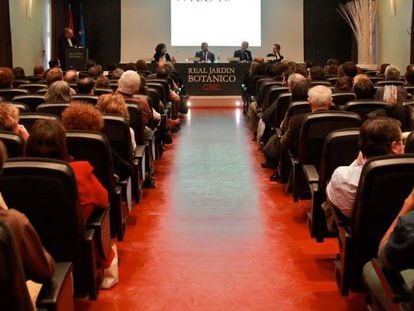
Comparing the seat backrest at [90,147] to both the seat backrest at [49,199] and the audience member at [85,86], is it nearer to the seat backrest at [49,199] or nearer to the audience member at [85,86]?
the seat backrest at [49,199]

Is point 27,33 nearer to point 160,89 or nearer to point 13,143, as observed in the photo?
point 160,89

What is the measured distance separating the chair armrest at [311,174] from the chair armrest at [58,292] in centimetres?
198

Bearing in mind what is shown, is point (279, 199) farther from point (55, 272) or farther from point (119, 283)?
point (55, 272)

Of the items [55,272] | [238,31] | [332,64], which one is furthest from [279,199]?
[238,31]

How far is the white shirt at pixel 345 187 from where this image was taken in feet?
11.3

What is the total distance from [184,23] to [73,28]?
2.74m

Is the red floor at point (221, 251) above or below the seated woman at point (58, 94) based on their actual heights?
below

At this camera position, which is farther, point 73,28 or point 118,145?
point 73,28

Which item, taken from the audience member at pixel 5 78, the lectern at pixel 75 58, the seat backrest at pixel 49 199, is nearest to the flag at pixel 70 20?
the lectern at pixel 75 58

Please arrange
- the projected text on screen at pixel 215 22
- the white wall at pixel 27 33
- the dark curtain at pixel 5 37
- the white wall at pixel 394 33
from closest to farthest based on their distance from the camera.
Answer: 1. the dark curtain at pixel 5 37
2. the white wall at pixel 27 33
3. the white wall at pixel 394 33
4. the projected text on screen at pixel 215 22

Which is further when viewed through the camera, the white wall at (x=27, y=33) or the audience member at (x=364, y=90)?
the white wall at (x=27, y=33)

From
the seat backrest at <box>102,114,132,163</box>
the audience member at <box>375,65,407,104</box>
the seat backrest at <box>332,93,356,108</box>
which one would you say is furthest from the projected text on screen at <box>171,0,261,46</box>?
the seat backrest at <box>102,114,132,163</box>

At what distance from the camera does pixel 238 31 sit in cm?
1733

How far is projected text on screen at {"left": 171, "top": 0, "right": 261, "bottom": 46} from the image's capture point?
17.1 meters
